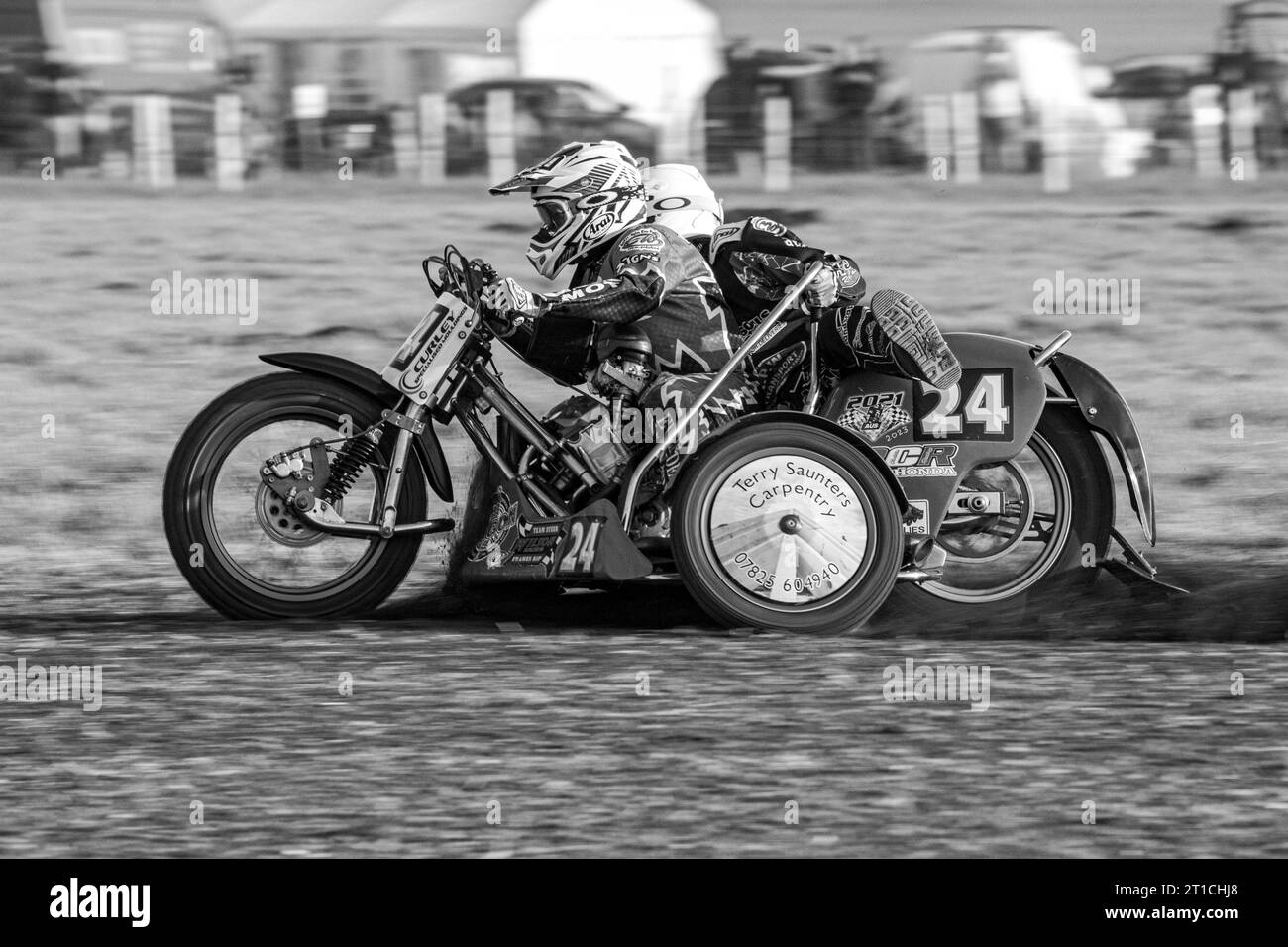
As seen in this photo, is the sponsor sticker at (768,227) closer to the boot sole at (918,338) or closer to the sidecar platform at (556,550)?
the boot sole at (918,338)

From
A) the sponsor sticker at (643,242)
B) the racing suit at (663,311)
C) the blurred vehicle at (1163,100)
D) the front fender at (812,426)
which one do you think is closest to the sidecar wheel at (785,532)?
the front fender at (812,426)

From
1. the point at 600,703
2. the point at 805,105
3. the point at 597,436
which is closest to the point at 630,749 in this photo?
the point at 600,703

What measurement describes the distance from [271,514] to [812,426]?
6.21 ft

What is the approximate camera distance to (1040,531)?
7.76 metres

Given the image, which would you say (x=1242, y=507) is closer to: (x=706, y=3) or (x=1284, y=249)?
(x=1284, y=249)

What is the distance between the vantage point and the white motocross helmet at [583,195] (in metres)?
7.29

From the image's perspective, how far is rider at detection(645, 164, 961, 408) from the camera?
7250mm

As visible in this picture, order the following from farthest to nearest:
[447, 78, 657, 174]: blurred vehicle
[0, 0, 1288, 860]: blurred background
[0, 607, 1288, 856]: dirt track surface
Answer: [447, 78, 657, 174]: blurred vehicle → [0, 0, 1288, 860]: blurred background → [0, 607, 1288, 856]: dirt track surface

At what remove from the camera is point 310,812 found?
5.09 metres

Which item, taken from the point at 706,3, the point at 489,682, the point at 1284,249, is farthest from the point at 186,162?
the point at 489,682

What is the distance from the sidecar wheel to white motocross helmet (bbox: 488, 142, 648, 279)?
95 centimetres

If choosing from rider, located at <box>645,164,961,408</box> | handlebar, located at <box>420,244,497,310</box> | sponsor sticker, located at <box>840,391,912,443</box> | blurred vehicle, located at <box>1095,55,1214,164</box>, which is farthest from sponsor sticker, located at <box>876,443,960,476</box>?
blurred vehicle, located at <box>1095,55,1214,164</box>

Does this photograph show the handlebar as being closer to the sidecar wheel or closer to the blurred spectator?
the sidecar wheel

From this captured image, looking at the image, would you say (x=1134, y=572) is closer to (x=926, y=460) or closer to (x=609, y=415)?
(x=926, y=460)
